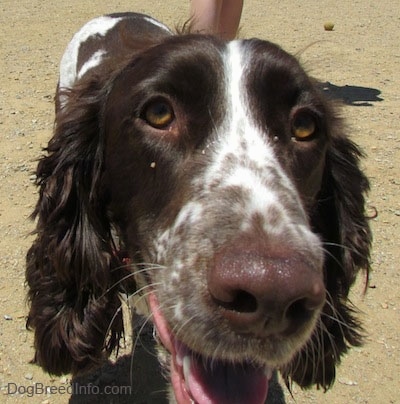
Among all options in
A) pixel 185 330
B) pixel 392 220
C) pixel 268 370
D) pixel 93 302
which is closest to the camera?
pixel 185 330

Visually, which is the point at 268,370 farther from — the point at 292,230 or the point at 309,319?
the point at 292,230

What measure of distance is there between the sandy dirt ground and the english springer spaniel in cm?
45

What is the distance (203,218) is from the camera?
170cm

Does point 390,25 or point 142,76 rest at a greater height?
point 142,76

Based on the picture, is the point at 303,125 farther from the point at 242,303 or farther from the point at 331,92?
the point at 331,92

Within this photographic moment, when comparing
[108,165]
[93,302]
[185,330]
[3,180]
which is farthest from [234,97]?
[3,180]

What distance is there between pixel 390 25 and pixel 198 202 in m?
9.03

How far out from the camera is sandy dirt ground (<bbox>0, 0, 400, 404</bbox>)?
305 cm

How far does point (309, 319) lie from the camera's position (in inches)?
61.3

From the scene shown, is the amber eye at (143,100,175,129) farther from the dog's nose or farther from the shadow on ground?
the shadow on ground

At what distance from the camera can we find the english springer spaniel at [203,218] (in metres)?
1.53

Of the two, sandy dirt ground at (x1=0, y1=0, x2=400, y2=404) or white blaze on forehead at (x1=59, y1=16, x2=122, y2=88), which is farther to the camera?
white blaze on forehead at (x1=59, y1=16, x2=122, y2=88)

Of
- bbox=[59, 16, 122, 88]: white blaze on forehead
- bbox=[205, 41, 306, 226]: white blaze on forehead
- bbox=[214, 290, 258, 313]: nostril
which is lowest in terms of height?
bbox=[59, 16, 122, 88]: white blaze on forehead

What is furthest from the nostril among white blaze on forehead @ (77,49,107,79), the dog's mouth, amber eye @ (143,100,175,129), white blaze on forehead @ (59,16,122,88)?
white blaze on forehead @ (59,16,122,88)
